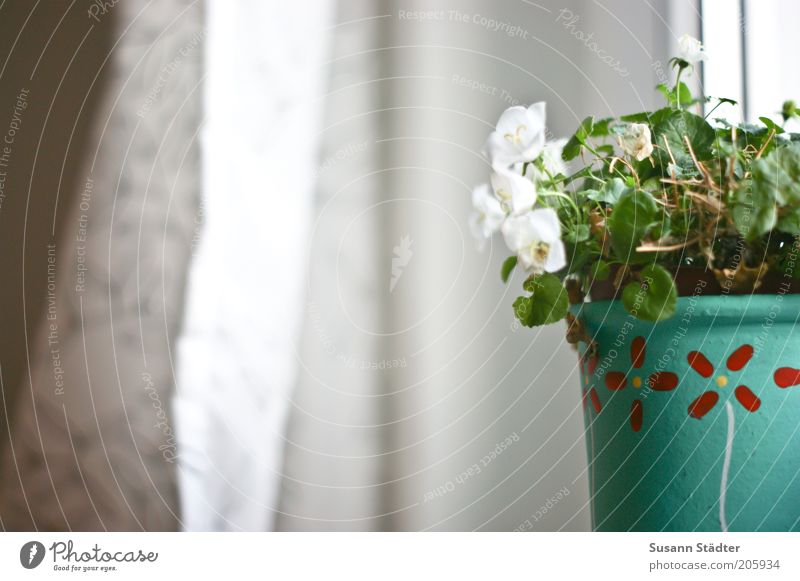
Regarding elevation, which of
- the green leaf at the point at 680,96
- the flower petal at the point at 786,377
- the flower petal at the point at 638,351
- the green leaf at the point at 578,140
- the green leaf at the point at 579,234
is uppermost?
the green leaf at the point at 680,96

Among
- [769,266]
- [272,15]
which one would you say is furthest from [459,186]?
[769,266]

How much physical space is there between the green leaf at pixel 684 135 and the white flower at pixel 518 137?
72 mm

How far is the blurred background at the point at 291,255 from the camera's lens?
0.49m

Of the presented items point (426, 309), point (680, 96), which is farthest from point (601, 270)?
point (426, 309)

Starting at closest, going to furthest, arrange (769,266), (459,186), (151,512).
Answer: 1. (769,266)
2. (151,512)
3. (459,186)

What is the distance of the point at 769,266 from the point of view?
31cm

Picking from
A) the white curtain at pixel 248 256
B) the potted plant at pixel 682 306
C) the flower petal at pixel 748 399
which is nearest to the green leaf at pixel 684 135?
the potted plant at pixel 682 306

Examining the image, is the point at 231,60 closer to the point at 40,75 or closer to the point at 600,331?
the point at 40,75

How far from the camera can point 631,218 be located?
30 centimetres

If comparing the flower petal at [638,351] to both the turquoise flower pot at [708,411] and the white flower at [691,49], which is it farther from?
the white flower at [691,49]

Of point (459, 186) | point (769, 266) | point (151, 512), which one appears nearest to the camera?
point (769, 266)

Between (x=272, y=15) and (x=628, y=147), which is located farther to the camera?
(x=272, y=15)

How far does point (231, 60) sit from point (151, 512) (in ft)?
1.08
